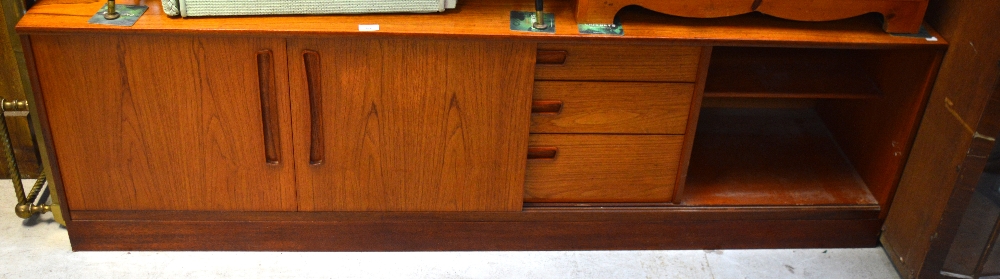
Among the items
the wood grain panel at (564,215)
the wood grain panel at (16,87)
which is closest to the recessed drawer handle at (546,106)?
the wood grain panel at (564,215)

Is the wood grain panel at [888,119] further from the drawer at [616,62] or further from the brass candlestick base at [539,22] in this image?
the brass candlestick base at [539,22]

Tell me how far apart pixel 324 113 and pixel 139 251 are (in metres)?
0.65

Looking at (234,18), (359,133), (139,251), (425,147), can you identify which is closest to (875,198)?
(425,147)

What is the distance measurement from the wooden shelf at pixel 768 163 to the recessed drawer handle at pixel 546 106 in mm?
459

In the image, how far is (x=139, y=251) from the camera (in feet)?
6.91

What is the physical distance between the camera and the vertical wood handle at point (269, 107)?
5.84 ft

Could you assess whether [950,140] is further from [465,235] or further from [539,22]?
[465,235]

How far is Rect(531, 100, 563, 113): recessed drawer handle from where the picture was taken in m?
1.90

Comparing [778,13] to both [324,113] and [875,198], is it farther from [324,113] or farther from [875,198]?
[324,113]

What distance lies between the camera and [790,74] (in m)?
2.10

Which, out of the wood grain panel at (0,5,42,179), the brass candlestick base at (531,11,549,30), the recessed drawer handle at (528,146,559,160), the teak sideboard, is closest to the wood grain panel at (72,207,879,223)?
the teak sideboard

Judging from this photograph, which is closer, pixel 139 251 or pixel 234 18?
pixel 234 18

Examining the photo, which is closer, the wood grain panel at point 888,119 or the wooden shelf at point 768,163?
the wood grain panel at point 888,119

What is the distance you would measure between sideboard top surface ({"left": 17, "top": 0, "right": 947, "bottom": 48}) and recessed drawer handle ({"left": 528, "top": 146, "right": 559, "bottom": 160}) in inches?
12.2
